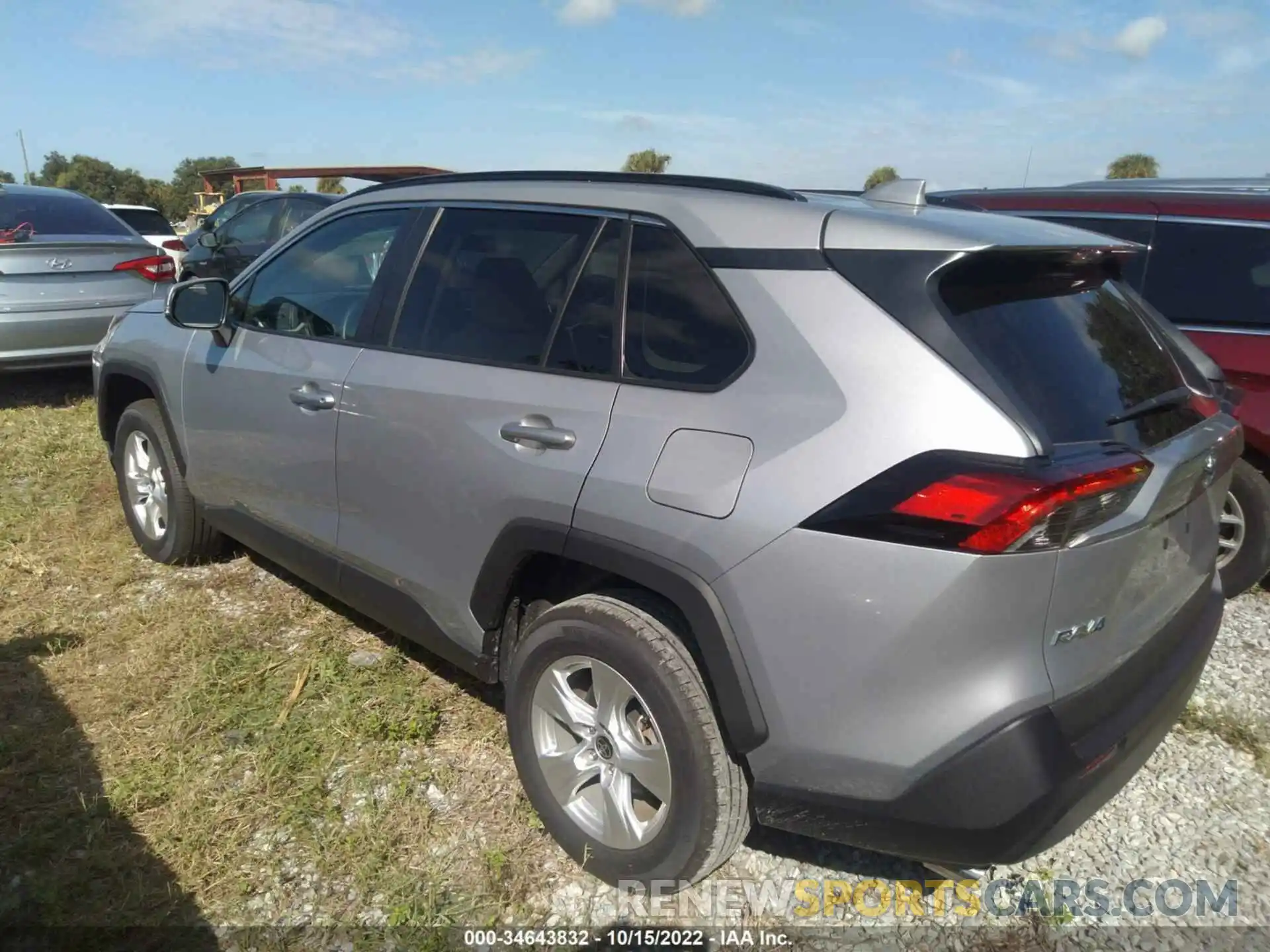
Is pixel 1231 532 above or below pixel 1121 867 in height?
above

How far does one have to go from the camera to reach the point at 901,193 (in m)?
2.55

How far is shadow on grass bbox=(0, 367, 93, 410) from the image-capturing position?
7.38m

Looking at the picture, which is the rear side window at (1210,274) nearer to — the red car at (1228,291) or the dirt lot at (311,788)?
the red car at (1228,291)

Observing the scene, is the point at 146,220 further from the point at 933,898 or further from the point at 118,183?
the point at 118,183

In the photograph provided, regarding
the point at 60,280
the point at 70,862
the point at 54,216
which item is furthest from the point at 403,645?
the point at 54,216

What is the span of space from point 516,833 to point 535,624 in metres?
0.65

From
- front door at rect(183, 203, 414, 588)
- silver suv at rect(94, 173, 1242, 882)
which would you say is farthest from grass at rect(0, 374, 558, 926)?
front door at rect(183, 203, 414, 588)

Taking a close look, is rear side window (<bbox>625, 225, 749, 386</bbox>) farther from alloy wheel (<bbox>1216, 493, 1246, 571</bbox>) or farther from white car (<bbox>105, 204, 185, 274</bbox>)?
white car (<bbox>105, 204, 185, 274</bbox>)

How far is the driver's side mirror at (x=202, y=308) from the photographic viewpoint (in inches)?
140

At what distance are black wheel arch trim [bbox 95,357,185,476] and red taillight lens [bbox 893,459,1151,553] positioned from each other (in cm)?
333

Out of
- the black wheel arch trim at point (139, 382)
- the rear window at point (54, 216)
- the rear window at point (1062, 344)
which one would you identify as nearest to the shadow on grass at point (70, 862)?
the black wheel arch trim at point (139, 382)

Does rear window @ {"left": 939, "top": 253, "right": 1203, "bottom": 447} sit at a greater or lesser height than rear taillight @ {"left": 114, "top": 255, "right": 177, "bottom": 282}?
greater

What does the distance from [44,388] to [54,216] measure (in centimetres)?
149

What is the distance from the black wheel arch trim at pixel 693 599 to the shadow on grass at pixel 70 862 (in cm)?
130
